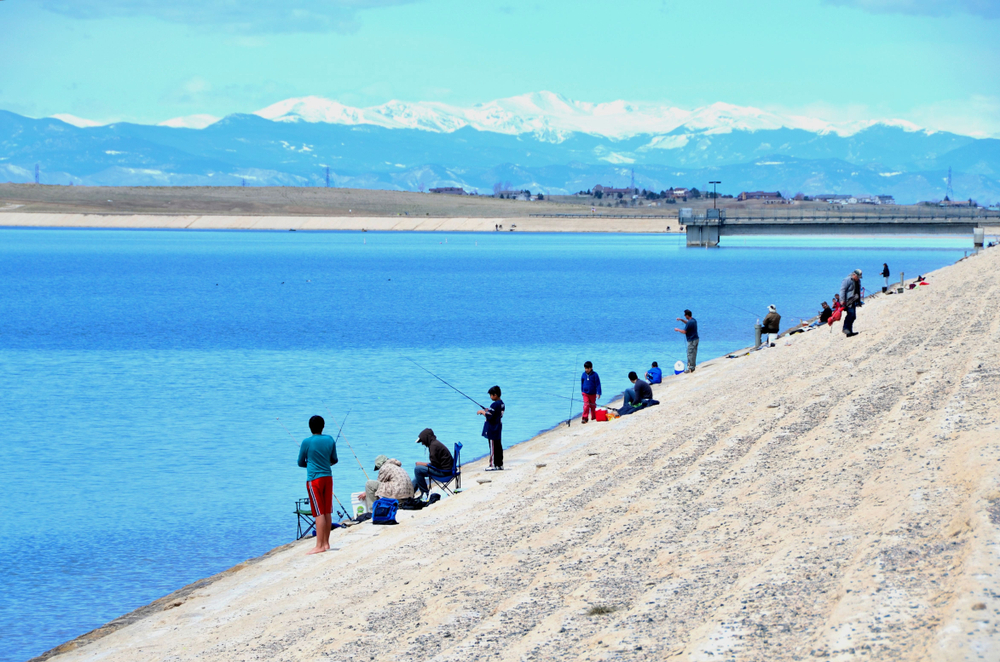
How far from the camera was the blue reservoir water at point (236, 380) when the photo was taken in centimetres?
1593

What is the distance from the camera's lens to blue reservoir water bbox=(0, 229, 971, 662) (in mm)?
15930

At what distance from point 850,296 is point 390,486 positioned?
15.8m

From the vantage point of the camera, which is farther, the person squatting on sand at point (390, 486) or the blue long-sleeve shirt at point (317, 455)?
the person squatting on sand at point (390, 486)

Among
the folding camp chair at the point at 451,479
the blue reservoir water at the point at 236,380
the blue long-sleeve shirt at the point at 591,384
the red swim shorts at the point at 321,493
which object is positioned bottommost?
the blue reservoir water at the point at 236,380

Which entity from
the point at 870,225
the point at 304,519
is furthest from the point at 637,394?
the point at 870,225

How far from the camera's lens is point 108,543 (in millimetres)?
16156

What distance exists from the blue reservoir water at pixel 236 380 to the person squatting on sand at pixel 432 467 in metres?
2.26

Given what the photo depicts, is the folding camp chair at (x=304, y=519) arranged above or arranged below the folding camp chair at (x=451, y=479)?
below

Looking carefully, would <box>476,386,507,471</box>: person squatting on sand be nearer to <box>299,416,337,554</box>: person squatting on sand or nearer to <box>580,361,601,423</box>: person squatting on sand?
<box>580,361,601,423</box>: person squatting on sand

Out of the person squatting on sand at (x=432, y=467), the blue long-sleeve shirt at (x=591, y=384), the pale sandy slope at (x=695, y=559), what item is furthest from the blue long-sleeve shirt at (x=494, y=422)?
the blue long-sleeve shirt at (x=591, y=384)

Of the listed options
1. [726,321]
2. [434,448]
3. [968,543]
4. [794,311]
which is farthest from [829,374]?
[794,311]

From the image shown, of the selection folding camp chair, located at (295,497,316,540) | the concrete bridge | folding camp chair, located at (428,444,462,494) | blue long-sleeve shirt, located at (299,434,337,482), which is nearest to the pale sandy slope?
folding camp chair, located at (428,444,462,494)

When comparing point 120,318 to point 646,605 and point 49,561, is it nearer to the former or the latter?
point 49,561

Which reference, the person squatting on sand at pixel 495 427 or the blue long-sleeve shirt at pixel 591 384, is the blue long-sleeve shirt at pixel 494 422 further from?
the blue long-sleeve shirt at pixel 591 384
